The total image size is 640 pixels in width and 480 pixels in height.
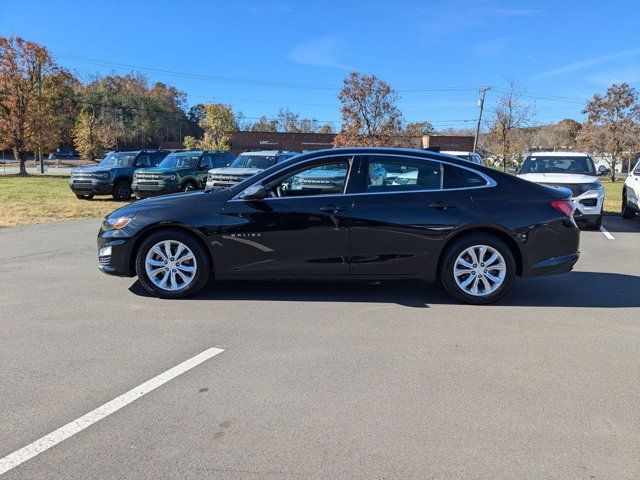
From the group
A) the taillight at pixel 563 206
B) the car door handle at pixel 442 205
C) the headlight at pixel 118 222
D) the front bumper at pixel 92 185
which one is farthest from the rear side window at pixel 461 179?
the front bumper at pixel 92 185

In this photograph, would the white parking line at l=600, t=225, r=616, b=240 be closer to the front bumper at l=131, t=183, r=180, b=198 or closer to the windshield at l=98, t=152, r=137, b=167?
the front bumper at l=131, t=183, r=180, b=198

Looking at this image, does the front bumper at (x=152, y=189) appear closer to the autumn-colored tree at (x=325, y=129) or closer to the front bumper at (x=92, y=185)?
the front bumper at (x=92, y=185)

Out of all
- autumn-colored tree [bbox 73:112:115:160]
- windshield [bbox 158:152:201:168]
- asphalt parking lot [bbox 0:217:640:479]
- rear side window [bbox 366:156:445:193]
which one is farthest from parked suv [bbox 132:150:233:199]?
autumn-colored tree [bbox 73:112:115:160]

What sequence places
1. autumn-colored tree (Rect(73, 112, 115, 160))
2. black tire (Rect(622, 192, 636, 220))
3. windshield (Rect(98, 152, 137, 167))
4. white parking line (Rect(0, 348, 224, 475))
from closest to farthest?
white parking line (Rect(0, 348, 224, 475)) → black tire (Rect(622, 192, 636, 220)) → windshield (Rect(98, 152, 137, 167)) → autumn-colored tree (Rect(73, 112, 115, 160))

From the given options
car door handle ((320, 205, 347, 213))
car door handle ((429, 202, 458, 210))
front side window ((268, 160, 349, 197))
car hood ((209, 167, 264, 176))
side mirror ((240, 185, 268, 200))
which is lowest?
car door handle ((320, 205, 347, 213))

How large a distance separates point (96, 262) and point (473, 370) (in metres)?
6.05

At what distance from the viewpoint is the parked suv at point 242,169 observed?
1532 centimetres

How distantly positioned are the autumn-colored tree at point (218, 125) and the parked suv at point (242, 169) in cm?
4289

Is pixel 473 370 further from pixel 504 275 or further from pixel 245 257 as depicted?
pixel 245 257

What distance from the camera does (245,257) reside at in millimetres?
5586

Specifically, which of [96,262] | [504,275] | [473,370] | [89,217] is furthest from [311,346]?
[89,217]

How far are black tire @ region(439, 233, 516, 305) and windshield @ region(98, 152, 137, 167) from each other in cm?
1558

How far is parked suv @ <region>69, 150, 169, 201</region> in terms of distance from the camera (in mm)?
17594

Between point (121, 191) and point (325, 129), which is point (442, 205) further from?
point (325, 129)
